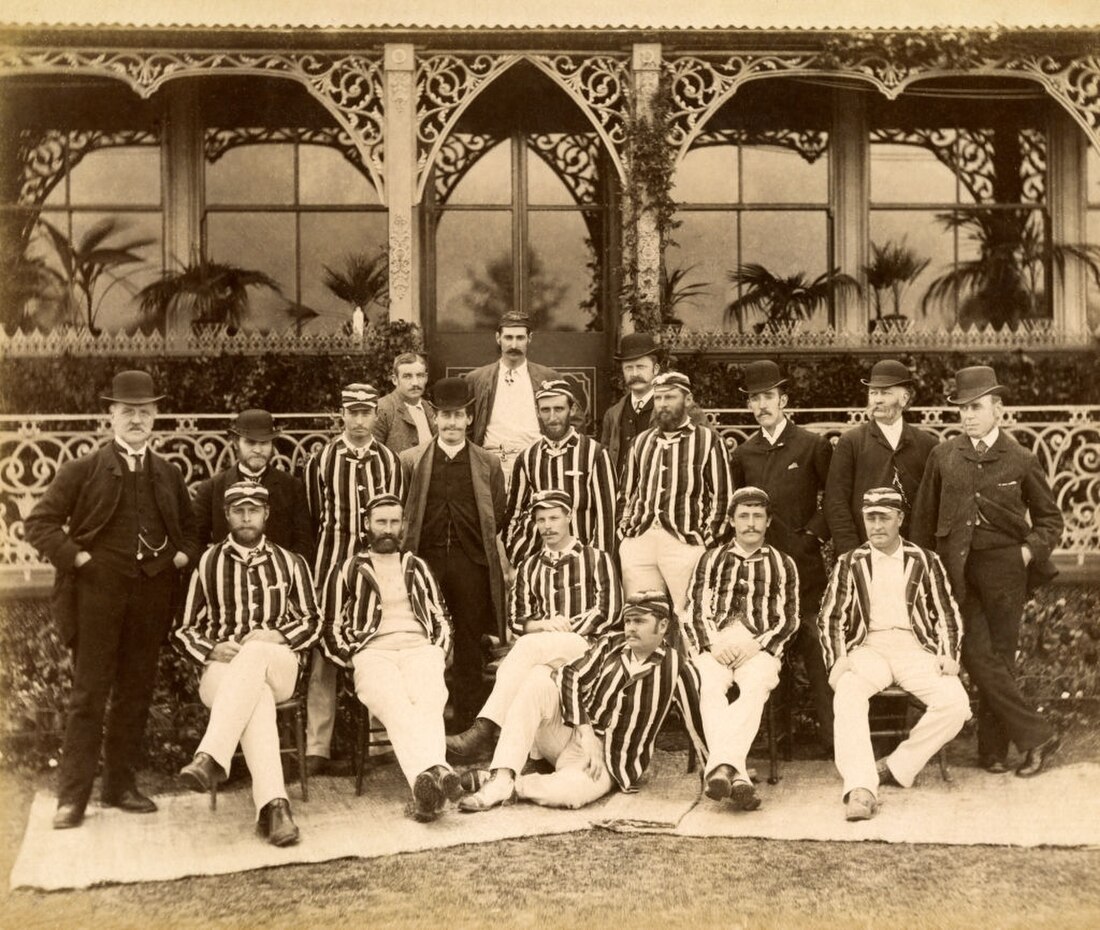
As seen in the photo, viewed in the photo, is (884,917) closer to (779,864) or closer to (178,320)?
(779,864)

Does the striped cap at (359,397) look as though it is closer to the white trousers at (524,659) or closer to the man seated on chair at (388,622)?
the man seated on chair at (388,622)

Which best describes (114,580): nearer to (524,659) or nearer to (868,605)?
(524,659)

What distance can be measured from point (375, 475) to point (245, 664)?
1.40 metres

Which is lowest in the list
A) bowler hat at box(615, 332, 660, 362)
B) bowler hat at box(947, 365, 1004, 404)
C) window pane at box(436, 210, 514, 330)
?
bowler hat at box(947, 365, 1004, 404)

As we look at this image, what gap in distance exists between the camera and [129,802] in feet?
21.2

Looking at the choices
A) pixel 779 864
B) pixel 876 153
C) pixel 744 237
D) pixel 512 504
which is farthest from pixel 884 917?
pixel 876 153

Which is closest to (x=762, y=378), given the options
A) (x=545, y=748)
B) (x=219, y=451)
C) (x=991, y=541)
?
(x=991, y=541)

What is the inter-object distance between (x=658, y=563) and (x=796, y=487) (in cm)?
84

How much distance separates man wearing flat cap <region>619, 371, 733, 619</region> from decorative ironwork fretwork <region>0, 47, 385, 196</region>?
3.82 meters

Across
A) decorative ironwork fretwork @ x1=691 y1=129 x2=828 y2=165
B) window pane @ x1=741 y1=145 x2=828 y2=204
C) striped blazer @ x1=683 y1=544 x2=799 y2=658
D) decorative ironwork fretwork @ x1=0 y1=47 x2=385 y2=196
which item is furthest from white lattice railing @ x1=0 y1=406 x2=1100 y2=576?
decorative ironwork fretwork @ x1=691 y1=129 x2=828 y2=165

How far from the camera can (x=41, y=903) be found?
5570mm

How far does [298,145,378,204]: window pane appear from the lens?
1169 centimetres

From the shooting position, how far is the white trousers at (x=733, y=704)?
6.35 m

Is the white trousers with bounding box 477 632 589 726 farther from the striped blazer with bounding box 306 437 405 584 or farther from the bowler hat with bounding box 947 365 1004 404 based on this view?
the bowler hat with bounding box 947 365 1004 404
